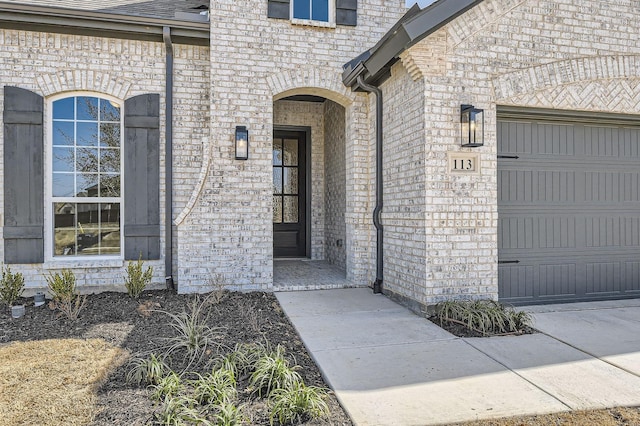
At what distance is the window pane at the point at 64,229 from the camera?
6117 mm

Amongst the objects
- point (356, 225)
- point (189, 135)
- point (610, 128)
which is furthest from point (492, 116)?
point (189, 135)

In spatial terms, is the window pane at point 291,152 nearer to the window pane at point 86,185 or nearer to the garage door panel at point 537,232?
the window pane at point 86,185

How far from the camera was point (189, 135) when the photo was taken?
6363 mm

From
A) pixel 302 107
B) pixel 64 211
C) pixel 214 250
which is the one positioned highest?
pixel 302 107

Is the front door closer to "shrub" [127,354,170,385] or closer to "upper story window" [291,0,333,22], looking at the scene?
"upper story window" [291,0,333,22]

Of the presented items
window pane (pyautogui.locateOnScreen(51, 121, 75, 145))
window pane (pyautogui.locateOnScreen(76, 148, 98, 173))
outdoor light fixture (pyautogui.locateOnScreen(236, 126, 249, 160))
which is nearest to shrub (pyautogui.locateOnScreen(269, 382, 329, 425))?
outdoor light fixture (pyautogui.locateOnScreen(236, 126, 249, 160))

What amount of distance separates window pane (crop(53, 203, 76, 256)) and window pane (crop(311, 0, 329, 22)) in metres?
4.53

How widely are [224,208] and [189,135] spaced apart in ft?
4.12

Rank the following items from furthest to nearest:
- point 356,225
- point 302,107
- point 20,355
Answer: point 302,107, point 356,225, point 20,355

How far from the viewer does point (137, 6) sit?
6.69 m

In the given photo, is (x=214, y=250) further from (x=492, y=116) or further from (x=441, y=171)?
(x=492, y=116)

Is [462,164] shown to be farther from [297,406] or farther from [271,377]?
[297,406]

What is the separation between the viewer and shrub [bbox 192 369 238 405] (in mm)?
2756

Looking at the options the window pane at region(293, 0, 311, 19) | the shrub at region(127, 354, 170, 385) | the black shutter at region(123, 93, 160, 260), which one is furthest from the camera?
the window pane at region(293, 0, 311, 19)
